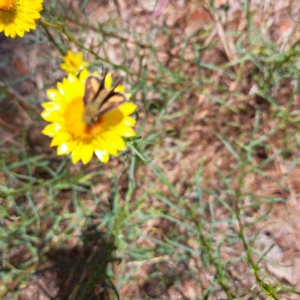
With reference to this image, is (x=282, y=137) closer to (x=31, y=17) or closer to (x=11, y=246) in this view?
(x=31, y=17)

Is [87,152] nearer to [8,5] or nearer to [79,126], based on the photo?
[79,126]

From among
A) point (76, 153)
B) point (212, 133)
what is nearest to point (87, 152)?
point (76, 153)

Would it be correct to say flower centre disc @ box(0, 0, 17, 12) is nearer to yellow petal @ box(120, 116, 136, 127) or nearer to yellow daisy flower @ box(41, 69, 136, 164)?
yellow daisy flower @ box(41, 69, 136, 164)

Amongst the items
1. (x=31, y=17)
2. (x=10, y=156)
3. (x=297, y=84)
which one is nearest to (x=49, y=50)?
(x=10, y=156)

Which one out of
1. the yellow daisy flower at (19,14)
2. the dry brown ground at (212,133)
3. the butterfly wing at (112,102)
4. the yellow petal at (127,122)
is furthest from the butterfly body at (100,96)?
the dry brown ground at (212,133)

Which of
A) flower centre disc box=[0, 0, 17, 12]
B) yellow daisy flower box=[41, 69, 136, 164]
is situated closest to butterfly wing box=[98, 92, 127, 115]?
yellow daisy flower box=[41, 69, 136, 164]
